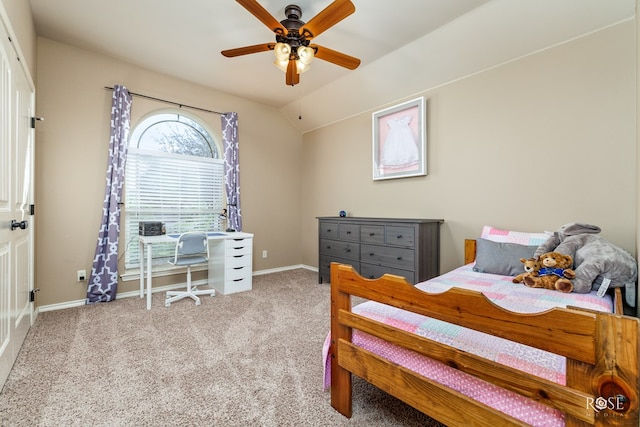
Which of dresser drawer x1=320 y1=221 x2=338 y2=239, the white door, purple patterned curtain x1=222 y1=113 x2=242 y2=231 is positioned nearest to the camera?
the white door

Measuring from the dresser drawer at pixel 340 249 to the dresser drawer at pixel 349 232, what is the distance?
7 centimetres

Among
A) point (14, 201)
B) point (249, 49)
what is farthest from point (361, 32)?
point (14, 201)

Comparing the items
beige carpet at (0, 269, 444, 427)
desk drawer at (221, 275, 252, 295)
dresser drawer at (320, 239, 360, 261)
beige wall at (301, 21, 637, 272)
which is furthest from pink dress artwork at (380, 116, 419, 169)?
desk drawer at (221, 275, 252, 295)

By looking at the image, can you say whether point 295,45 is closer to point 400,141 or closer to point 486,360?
point 400,141

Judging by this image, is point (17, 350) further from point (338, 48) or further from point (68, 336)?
point (338, 48)

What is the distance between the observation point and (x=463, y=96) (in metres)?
2.99

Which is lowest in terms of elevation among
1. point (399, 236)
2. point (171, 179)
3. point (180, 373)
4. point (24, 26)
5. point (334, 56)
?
point (180, 373)

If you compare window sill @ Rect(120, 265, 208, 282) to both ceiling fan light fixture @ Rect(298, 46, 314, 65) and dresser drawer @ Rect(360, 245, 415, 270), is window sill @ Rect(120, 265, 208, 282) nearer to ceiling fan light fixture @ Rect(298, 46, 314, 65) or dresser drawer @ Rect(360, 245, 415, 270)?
dresser drawer @ Rect(360, 245, 415, 270)

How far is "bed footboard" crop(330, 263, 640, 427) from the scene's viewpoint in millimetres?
685

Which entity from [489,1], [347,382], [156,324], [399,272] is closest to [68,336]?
[156,324]

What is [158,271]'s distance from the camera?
3551 mm

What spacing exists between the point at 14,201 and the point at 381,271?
123 inches

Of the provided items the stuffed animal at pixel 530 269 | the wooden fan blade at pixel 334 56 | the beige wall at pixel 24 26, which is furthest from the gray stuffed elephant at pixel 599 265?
the beige wall at pixel 24 26

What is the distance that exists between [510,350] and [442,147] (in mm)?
2532
